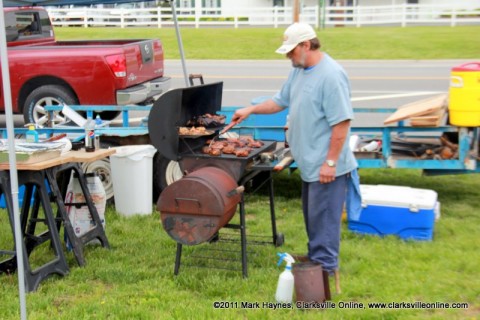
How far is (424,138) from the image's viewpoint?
24.4 ft

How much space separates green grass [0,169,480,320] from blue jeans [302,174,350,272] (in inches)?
10.8

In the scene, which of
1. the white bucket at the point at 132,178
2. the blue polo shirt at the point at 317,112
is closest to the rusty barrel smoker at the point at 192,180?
the blue polo shirt at the point at 317,112

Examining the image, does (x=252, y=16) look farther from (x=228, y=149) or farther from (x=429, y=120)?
(x=228, y=149)

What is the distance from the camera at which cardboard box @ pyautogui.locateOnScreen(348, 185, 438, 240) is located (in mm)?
5996

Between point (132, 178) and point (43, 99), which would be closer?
point (132, 178)

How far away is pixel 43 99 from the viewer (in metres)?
10.4

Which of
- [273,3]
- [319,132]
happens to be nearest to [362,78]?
[319,132]

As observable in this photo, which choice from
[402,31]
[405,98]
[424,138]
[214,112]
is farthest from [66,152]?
[402,31]

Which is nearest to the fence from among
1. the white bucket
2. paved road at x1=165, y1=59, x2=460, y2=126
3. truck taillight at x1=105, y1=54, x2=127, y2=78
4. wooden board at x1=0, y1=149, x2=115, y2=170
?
paved road at x1=165, y1=59, x2=460, y2=126

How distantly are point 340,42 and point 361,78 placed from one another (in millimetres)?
8355

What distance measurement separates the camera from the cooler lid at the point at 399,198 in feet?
19.8

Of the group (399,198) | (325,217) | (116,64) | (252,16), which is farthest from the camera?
(252,16)

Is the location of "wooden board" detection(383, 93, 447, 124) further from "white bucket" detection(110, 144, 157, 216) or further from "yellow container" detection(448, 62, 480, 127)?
"white bucket" detection(110, 144, 157, 216)

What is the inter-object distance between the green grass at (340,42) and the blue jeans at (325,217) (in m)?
18.5
